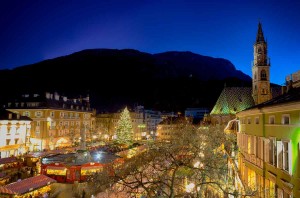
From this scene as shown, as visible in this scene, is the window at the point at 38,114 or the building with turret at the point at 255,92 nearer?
the window at the point at 38,114

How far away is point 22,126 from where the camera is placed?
53.8 meters

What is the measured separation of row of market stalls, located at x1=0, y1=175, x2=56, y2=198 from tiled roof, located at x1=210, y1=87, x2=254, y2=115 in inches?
2222

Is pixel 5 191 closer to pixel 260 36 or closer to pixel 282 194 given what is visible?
pixel 282 194

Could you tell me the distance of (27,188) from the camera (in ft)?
81.1

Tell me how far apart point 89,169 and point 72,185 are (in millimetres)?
2792

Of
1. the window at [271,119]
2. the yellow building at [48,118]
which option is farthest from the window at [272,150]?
the yellow building at [48,118]

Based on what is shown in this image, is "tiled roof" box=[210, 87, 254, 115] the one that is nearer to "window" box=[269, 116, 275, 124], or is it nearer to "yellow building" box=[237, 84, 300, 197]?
"yellow building" box=[237, 84, 300, 197]

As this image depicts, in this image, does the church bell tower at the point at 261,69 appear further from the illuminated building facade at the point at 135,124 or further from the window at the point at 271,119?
the window at the point at 271,119

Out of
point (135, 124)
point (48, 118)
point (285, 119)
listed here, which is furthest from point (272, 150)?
point (135, 124)

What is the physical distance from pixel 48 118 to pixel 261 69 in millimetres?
53097

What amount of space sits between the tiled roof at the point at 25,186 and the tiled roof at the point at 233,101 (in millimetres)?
56475

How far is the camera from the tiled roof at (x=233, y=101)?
74.0 meters

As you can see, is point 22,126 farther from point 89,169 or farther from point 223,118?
point 223,118

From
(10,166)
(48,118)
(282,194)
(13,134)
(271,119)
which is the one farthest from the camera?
(48,118)
